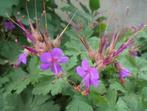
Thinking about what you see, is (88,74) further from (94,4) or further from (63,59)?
(94,4)

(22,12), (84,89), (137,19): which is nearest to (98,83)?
(84,89)

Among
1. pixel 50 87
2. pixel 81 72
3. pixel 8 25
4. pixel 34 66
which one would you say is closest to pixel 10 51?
pixel 8 25

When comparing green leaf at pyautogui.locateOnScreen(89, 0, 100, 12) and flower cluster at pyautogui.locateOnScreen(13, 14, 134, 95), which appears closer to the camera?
flower cluster at pyautogui.locateOnScreen(13, 14, 134, 95)

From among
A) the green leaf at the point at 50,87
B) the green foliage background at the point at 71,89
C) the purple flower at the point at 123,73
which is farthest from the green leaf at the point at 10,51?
the purple flower at the point at 123,73

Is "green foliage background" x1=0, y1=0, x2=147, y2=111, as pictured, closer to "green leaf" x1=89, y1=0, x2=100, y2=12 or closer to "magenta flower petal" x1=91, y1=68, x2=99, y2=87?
"magenta flower petal" x1=91, y1=68, x2=99, y2=87

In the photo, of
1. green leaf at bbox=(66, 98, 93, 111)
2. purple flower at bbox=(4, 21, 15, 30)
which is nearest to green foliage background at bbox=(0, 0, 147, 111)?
green leaf at bbox=(66, 98, 93, 111)

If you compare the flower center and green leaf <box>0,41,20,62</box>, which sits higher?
the flower center

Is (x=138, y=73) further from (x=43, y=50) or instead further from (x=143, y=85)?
(x=43, y=50)
